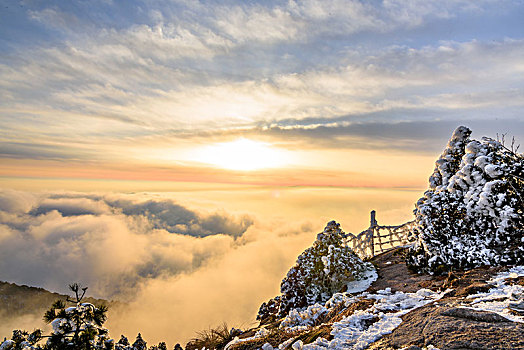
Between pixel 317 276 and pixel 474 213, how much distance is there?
609 centimetres

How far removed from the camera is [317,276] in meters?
11.3

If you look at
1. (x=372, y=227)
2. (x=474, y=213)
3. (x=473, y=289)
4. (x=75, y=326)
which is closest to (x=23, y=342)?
(x=75, y=326)

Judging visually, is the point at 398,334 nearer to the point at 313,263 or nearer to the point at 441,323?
the point at 441,323

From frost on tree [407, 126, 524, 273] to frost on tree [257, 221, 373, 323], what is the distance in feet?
8.86

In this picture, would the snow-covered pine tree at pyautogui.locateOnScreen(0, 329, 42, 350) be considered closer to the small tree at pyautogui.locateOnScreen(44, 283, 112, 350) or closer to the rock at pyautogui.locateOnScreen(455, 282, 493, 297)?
the small tree at pyautogui.locateOnScreen(44, 283, 112, 350)

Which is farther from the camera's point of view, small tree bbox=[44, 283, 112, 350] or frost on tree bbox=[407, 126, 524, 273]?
frost on tree bbox=[407, 126, 524, 273]

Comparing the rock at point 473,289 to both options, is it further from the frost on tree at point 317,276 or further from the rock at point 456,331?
the frost on tree at point 317,276

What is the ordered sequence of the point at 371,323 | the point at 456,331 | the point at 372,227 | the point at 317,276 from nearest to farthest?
the point at 456,331 < the point at 371,323 < the point at 317,276 < the point at 372,227

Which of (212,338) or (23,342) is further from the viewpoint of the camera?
(212,338)

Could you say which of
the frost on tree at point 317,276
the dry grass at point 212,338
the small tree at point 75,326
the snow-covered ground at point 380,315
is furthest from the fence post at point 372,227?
the small tree at point 75,326

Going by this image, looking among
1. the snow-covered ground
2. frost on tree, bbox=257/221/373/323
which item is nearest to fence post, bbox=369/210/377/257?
frost on tree, bbox=257/221/373/323

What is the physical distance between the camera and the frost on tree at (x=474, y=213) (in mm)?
8695

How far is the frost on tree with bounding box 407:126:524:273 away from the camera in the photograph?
8.70 metres

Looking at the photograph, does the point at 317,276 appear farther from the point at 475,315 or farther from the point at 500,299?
the point at 475,315
